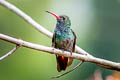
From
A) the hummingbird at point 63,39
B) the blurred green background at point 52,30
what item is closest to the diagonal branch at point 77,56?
the hummingbird at point 63,39

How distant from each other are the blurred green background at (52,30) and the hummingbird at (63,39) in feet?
25.4

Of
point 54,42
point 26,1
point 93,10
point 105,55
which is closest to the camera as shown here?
point 54,42

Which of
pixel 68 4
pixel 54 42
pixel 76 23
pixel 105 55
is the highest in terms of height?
pixel 68 4

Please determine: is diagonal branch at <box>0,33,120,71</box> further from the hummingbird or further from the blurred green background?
the blurred green background

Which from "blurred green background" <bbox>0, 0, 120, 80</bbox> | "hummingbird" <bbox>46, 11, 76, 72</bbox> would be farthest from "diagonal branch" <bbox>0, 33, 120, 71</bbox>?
"blurred green background" <bbox>0, 0, 120, 80</bbox>

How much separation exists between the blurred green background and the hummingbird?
7748 millimetres

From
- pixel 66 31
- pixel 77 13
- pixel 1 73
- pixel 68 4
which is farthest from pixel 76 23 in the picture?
pixel 66 31

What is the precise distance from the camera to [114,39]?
22.0 metres

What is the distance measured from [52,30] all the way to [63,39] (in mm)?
10114

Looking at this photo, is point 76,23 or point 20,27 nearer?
point 20,27

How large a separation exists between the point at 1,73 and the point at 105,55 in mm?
6579

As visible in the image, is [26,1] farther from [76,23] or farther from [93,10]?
[93,10]

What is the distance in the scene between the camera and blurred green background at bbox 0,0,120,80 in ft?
48.8

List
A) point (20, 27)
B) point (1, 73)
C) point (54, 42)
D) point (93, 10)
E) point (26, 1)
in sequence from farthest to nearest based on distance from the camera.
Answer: point (93, 10), point (26, 1), point (20, 27), point (1, 73), point (54, 42)
